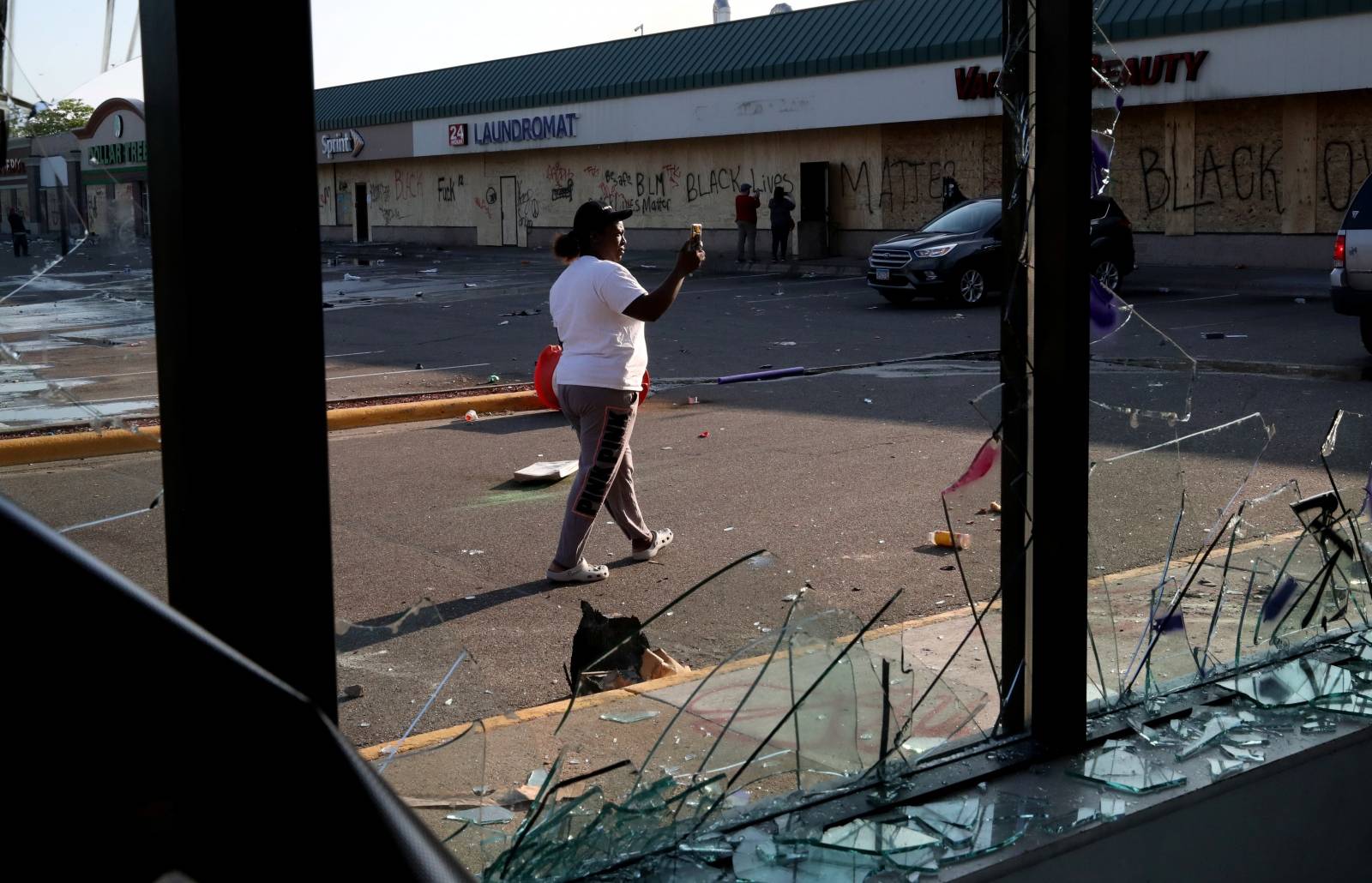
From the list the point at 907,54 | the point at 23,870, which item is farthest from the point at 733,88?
the point at 23,870

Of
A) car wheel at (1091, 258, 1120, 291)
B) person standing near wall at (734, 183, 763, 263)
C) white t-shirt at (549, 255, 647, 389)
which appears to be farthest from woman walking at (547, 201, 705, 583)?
person standing near wall at (734, 183, 763, 263)

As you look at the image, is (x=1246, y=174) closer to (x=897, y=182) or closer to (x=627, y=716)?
(x=897, y=182)

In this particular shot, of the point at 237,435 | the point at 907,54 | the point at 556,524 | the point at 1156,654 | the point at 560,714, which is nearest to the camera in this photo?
the point at 237,435

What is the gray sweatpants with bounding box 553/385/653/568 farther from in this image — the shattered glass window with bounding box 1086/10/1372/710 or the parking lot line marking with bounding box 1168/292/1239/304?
the parking lot line marking with bounding box 1168/292/1239/304

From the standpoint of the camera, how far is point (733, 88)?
32375 mm

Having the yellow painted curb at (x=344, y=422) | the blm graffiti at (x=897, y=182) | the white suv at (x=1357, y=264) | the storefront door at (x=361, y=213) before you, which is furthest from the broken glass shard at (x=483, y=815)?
the storefront door at (x=361, y=213)

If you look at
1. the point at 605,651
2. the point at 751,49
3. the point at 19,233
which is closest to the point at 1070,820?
the point at 605,651

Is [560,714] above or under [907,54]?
under

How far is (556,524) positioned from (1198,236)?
65.7 feet

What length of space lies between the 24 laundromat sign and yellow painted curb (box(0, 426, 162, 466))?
659 centimetres

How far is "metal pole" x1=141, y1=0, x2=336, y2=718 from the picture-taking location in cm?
159

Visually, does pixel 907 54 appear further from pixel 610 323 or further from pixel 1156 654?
pixel 1156 654

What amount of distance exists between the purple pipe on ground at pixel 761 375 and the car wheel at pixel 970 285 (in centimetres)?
676

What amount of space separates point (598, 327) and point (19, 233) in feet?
10.1
